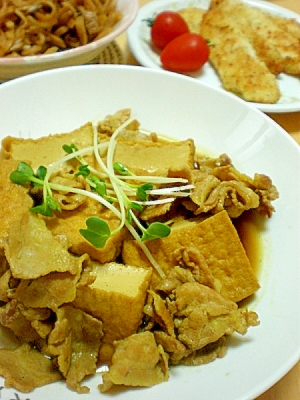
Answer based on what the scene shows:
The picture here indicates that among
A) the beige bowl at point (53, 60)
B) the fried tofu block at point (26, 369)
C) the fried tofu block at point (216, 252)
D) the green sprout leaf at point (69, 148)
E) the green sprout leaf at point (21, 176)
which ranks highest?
the beige bowl at point (53, 60)

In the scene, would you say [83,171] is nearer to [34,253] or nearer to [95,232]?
[95,232]

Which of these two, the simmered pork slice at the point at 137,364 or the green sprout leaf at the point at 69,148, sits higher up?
the green sprout leaf at the point at 69,148

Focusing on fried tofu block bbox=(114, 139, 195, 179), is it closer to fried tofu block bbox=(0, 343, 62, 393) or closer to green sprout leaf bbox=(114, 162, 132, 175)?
green sprout leaf bbox=(114, 162, 132, 175)

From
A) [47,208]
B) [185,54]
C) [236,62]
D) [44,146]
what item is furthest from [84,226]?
[236,62]

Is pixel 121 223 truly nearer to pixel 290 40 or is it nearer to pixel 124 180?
pixel 124 180

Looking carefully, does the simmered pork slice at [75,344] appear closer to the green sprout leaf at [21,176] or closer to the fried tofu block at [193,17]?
the green sprout leaf at [21,176]

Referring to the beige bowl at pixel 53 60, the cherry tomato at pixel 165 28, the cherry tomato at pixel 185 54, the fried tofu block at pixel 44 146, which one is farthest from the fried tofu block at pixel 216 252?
the cherry tomato at pixel 165 28
